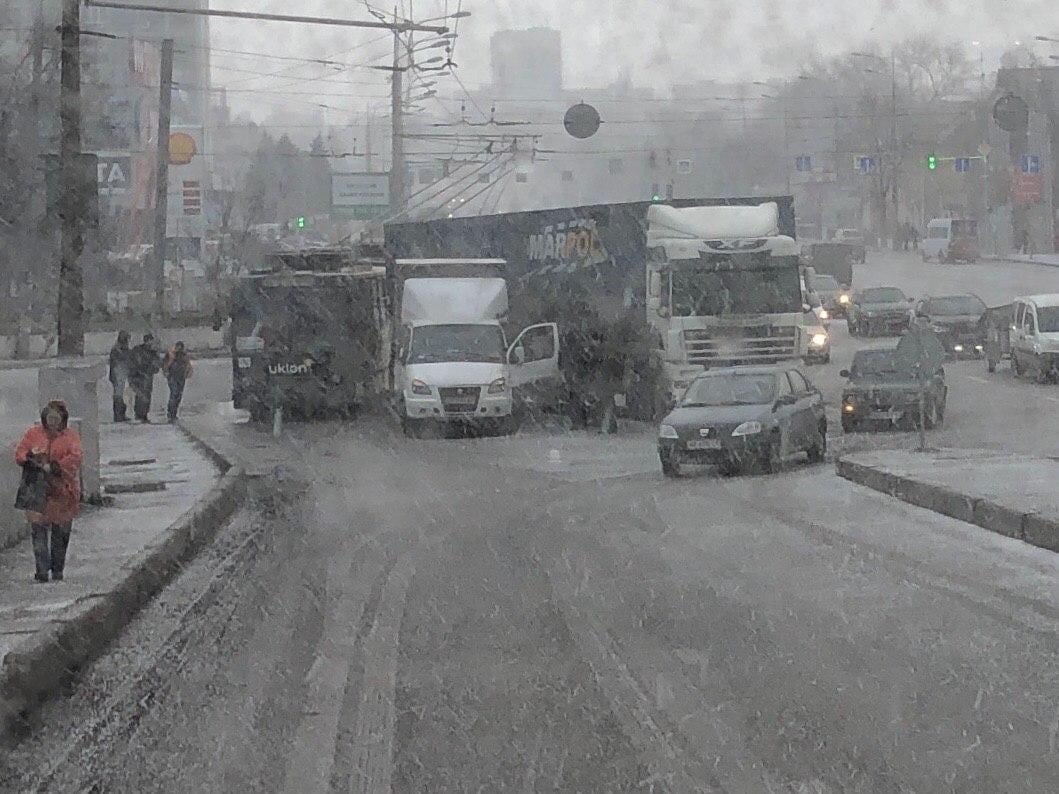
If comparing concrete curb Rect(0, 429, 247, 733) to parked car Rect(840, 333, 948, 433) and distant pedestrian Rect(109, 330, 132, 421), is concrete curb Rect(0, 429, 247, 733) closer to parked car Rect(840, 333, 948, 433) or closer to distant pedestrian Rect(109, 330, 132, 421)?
parked car Rect(840, 333, 948, 433)

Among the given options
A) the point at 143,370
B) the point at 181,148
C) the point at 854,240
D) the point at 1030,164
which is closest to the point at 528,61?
the point at 143,370

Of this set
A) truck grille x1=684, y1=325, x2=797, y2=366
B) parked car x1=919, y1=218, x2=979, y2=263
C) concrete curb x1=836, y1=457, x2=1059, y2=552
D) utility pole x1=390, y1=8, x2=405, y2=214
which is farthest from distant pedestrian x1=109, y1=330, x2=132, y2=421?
parked car x1=919, y1=218, x2=979, y2=263

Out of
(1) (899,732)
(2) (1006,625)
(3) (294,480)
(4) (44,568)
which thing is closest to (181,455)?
(3) (294,480)

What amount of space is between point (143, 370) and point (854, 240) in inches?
2094

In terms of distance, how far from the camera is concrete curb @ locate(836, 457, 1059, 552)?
13.0m

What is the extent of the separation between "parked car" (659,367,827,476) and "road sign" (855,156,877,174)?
123 feet

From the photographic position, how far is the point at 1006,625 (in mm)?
9320

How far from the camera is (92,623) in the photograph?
993 cm

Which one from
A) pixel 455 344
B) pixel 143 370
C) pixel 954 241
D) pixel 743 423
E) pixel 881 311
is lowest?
pixel 743 423

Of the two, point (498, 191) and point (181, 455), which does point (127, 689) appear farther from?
point (498, 191)

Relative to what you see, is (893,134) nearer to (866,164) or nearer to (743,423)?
(866,164)

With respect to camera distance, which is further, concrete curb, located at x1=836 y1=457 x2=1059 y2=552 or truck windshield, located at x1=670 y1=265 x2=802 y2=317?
truck windshield, located at x1=670 y1=265 x2=802 y2=317

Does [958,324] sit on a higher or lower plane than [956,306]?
lower

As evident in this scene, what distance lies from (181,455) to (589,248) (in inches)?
352
